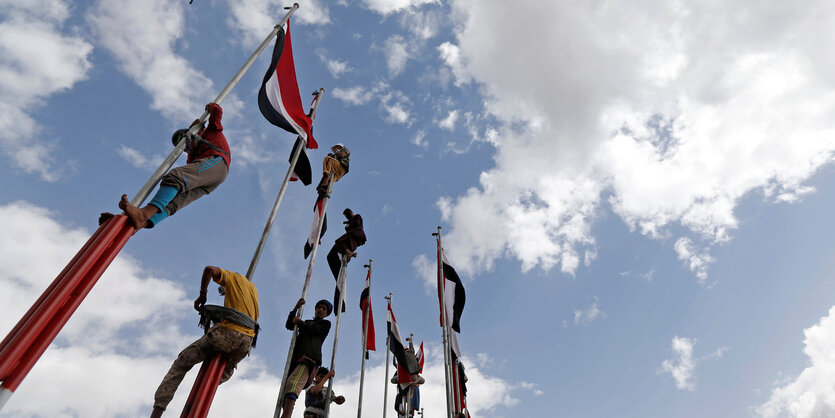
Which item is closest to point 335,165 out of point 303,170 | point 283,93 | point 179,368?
point 303,170

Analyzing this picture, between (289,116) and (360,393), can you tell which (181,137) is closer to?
(289,116)

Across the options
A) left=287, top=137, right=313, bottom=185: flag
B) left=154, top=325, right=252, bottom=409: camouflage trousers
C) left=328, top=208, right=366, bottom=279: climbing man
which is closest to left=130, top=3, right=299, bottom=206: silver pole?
left=154, top=325, right=252, bottom=409: camouflage trousers

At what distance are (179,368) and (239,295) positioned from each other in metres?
1.01

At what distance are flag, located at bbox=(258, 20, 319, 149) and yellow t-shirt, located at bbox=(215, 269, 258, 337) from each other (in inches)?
137

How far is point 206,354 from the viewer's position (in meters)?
4.35

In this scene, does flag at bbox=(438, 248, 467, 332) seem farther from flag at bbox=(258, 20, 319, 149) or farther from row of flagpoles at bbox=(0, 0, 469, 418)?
flag at bbox=(258, 20, 319, 149)

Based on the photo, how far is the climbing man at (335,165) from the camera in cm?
937

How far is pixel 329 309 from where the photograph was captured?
7887 millimetres

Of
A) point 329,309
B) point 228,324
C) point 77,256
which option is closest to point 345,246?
point 329,309

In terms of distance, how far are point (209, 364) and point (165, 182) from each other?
1813 mm

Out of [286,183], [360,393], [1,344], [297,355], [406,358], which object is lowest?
[1,344]

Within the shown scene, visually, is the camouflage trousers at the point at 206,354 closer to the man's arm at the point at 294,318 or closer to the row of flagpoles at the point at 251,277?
the row of flagpoles at the point at 251,277

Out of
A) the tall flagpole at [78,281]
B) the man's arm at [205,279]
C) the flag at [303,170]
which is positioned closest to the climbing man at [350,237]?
the flag at [303,170]

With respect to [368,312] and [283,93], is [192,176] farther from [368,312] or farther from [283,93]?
[368,312]
